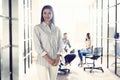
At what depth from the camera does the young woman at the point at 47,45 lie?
3.58 metres

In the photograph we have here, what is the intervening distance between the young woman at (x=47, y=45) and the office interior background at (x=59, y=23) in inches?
58.3

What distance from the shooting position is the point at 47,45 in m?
3.62

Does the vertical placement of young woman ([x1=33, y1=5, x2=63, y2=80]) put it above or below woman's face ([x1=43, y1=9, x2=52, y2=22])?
below

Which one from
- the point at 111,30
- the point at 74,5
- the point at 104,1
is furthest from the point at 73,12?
the point at 111,30

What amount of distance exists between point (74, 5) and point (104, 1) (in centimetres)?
343

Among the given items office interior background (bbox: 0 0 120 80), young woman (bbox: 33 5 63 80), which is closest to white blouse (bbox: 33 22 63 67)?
young woman (bbox: 33 5 63 80)

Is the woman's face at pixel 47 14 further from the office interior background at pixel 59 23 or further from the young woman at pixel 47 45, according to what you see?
the office interior background at pixel 59 23

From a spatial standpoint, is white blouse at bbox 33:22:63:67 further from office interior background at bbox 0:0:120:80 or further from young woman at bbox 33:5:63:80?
office interior background at bbox 0:0:120:80

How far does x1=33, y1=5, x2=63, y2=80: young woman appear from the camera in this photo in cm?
358

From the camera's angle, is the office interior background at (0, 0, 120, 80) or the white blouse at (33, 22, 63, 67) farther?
the office interior background at (0, 0, 120, 80)

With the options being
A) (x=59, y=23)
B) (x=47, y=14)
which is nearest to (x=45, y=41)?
(x=47, y=14)

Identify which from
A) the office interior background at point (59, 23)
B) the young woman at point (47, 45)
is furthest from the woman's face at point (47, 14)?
the office interior background at point (59, 23)

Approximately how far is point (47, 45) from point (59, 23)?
10.3 metres

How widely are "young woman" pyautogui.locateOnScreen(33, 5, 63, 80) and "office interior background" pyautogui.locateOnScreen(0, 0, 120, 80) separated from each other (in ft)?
4.86
